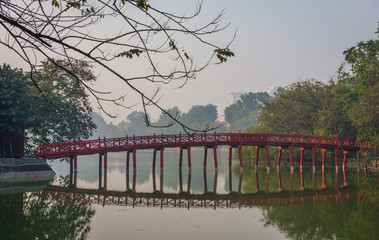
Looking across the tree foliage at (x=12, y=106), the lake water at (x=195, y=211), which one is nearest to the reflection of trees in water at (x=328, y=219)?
the lake water at (x=195, y=211)

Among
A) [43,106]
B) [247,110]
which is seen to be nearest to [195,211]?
[43,106]

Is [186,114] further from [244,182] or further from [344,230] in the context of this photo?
[344,230]

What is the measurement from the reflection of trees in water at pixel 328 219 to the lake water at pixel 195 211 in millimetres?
30

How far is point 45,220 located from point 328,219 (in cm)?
1011

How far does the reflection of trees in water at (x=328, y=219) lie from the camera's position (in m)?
13.4

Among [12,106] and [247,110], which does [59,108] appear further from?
[247,110]

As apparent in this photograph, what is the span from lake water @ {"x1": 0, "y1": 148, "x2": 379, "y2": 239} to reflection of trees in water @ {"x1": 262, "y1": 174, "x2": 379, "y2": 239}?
0.03 metres

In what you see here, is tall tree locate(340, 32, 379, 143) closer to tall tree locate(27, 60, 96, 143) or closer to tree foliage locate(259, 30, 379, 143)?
tree foliage locate(259, 30, 379, 143)

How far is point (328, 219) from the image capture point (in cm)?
1584

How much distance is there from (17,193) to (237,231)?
12490 millimetres

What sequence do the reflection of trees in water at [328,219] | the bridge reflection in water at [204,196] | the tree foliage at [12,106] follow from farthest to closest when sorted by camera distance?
the tree foliage at [12,106] → the bridge reflection in water at [204,196] → the reflection of trees in water at [328,219]

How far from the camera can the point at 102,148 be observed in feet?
113

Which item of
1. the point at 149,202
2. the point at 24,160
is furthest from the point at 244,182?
the point at 24,160

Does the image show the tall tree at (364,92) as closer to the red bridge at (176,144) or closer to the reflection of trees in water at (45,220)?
the red bridge at (176,144)
